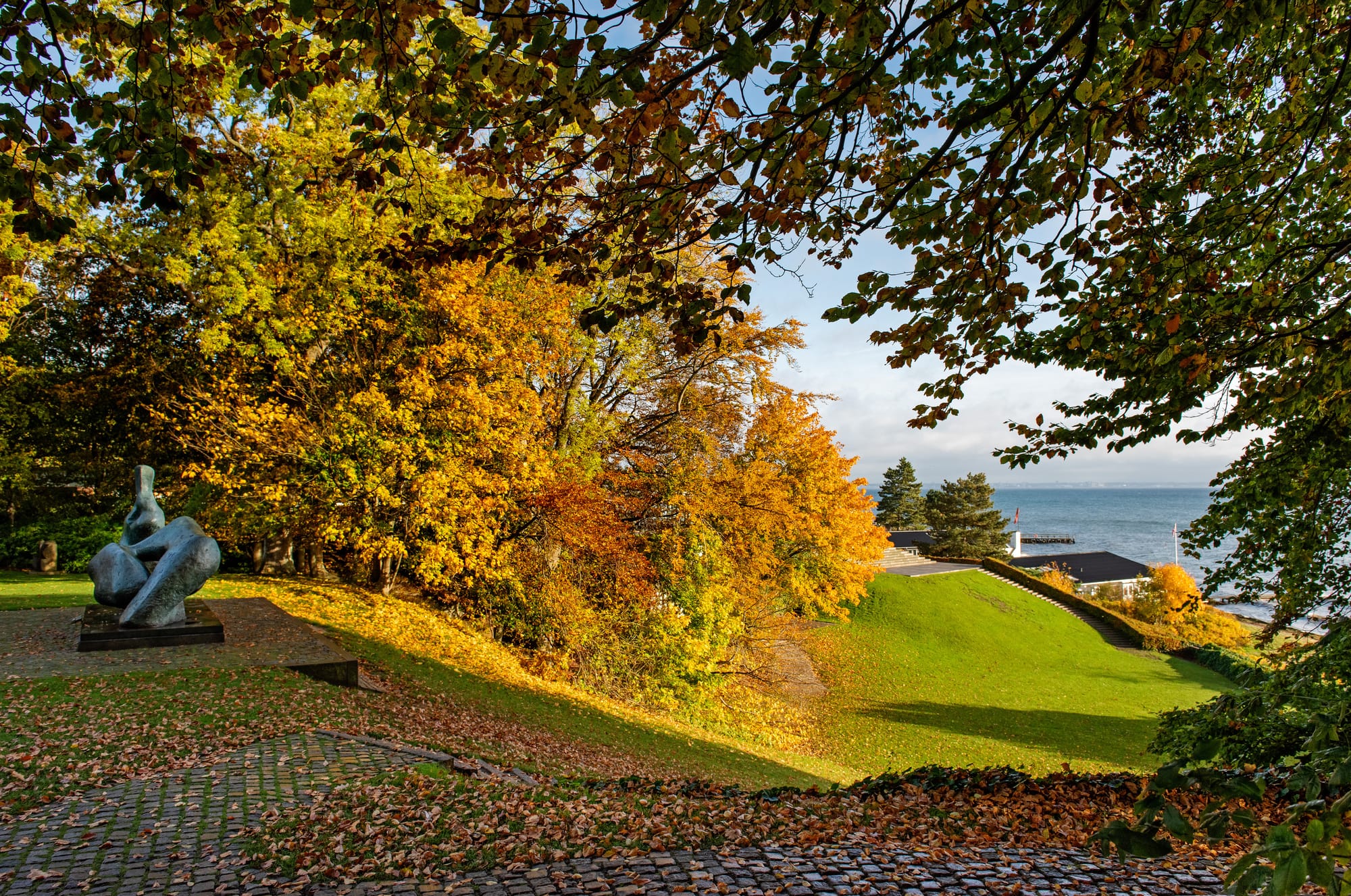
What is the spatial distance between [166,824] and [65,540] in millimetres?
19403

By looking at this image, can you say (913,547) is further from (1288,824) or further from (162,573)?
(1288,824)

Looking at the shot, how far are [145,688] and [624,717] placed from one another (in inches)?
333

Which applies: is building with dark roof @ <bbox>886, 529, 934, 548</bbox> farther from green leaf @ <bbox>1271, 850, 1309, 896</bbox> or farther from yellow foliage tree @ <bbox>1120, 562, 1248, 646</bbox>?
green leaf @ <bbox>1271, 850, 1309, 896</bbox>

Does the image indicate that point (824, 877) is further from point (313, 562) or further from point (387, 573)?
point (313, 562)

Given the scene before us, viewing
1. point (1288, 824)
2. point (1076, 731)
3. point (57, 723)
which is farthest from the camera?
point (1076, 731)

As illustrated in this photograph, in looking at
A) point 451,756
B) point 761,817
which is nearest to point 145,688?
point 451,756

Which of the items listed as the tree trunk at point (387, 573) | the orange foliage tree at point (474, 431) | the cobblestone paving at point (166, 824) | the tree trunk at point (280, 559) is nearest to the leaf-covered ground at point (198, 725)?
the cobblestone paving at point (166, 824)

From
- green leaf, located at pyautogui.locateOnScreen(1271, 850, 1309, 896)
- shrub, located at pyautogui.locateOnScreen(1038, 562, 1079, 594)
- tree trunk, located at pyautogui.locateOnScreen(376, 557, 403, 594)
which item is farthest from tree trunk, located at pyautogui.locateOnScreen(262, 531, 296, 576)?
shrub, located at pyautogui.locateOnScreen(1038, 562, 1079, 594)

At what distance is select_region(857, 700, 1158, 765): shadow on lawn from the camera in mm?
18797

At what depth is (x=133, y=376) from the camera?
18125 mm

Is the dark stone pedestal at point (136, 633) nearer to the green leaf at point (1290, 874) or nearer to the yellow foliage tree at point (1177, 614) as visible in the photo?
the green leaf at point (1290, 874)

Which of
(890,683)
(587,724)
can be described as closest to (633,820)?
(587,724)

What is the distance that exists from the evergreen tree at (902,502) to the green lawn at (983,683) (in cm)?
2764

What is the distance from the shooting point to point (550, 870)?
4.61 meters
